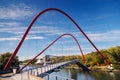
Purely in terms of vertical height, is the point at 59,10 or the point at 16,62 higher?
the point at 59,10

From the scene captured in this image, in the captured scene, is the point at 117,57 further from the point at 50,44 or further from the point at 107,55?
the point at 50,44

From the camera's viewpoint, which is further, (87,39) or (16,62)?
(87,39)

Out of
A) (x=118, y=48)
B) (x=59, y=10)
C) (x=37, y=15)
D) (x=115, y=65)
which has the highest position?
(x=59, y=10)

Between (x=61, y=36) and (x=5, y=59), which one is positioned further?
(x=61, y=36)

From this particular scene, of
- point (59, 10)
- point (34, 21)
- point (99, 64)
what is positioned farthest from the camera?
point (99, 64)

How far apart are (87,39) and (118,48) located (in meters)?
27.7

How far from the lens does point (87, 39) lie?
204 ft

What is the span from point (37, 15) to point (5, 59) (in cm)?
1718

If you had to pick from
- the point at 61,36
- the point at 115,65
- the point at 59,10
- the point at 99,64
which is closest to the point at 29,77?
the point at 59,10

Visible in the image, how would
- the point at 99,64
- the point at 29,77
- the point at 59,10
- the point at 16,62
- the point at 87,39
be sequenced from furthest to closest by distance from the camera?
the point at 99,64
the point at 87,39
the point at 16,62
the point at 59,10
the point at 29,77

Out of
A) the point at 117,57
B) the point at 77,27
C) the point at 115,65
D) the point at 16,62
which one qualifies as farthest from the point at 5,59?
the point at 117,57

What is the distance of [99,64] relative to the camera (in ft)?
306

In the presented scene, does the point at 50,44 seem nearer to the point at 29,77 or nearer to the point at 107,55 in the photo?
the point at 107,55

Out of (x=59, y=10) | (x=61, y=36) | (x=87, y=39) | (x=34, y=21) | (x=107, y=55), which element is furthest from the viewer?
(x=107, y=55)
